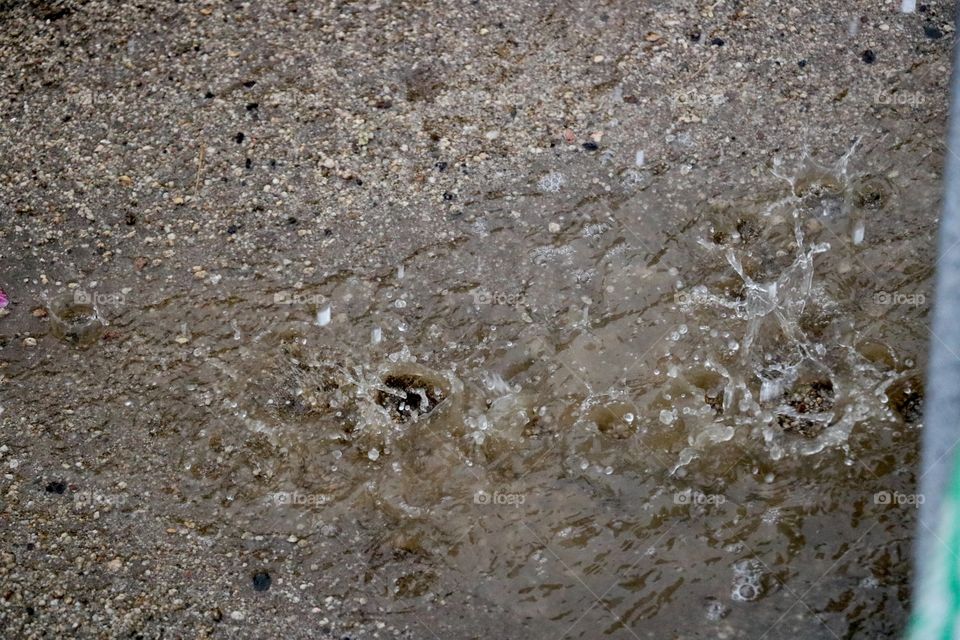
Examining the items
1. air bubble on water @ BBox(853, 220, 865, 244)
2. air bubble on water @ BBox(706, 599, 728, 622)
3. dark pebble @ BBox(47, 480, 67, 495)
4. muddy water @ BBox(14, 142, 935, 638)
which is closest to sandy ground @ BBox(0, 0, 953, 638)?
dark pebble @ BBox(47, 480, 67, 495)

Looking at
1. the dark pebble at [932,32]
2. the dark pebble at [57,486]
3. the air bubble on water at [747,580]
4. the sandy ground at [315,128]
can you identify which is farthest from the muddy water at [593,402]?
the dark pebble at [932,32]

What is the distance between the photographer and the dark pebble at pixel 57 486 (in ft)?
11.3

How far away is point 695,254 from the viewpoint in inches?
141

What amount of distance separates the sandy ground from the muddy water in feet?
0.37

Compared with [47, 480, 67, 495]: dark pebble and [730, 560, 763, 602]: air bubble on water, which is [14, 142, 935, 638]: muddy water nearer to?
[730, 560, 763, 602]: air bubble on water

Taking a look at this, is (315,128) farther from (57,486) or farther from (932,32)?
(932,32)

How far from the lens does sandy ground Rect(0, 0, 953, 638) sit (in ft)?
11.5

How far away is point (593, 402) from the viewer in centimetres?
351

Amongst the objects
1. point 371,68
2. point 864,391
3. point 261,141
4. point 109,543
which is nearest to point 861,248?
point 864,391

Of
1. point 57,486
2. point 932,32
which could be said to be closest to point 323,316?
point 57,486

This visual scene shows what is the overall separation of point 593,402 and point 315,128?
151cm

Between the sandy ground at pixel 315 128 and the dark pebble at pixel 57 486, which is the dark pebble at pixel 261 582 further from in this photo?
the dark pebble at pixel 57 486

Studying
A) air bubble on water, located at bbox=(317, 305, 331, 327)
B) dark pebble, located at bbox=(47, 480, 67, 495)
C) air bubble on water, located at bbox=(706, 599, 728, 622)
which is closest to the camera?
air bubble on water, located at bbox=(706, 599, 728, 622)

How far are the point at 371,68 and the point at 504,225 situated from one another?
836mm
